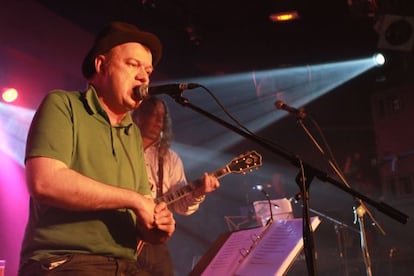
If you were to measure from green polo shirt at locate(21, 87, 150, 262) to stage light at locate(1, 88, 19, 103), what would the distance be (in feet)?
16.1

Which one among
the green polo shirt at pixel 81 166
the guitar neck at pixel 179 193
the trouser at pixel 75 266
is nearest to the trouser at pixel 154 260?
the guitar neck at pixel 179 193

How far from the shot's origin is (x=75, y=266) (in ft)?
6.54

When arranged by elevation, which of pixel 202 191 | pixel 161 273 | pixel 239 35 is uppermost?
pixel 239 35

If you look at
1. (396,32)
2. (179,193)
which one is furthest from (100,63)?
(396,32)

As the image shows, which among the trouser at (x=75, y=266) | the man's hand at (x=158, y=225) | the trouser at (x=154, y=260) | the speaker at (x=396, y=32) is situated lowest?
the trouser at (x=154, y=260)

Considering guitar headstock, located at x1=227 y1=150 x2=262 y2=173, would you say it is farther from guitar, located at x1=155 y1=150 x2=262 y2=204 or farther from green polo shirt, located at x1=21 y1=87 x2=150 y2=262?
green polo shirt, located at x1=21 y1=87 x2=150 y2=262

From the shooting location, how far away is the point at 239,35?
1112 cm

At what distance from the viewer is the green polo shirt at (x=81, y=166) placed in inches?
80.7

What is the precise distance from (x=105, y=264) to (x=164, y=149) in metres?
2.85

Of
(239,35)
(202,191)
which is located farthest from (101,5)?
(202,191)

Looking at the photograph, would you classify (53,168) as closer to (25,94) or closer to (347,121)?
(25,94)

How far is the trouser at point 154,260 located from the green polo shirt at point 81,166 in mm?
1557

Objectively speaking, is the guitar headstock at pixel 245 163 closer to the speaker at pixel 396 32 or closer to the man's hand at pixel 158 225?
the man's hand at pixel 158 225

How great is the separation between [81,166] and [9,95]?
17.1 feet
